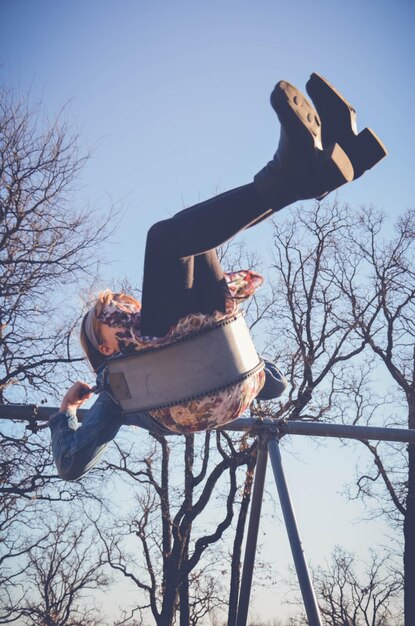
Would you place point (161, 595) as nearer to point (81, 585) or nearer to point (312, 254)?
point (81, 585)

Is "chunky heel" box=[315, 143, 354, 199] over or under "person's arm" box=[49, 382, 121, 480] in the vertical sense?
over

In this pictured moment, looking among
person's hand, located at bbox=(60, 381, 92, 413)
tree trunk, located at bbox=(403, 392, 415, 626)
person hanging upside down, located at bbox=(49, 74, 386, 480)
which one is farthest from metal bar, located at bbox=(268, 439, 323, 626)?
tree trunk, located at bbox=(403, 392, 415, 626)

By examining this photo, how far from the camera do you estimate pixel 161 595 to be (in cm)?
1074

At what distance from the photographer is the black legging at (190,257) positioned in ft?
5.44

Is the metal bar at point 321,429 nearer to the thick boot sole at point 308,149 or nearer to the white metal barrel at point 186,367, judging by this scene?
the white metal barrel at point 186,367

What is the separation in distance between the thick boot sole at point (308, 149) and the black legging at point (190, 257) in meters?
0.17

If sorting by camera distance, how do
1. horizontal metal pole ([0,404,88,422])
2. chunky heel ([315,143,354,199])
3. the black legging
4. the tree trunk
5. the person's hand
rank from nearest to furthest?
1. chunky heel ([315,143,354,199])
2. the black legging
3. the person's hand
4. horizontal metal pole ([0,404,88,422])
5. the tree trunk

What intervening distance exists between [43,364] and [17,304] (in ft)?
3.64

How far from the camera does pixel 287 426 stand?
2.80 meters

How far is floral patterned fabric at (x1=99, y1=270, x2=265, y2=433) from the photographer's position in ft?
6.26

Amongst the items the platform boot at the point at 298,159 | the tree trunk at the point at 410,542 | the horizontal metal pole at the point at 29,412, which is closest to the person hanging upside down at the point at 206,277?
the platform boot at the point at 298,159

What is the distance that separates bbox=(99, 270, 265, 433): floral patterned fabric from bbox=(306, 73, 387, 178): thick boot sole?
0.60 meters

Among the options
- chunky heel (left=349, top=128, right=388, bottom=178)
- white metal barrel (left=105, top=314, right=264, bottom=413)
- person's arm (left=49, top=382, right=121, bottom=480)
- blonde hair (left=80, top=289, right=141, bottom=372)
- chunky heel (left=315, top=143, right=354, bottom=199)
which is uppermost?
chunky heel (left=349, top=128, right=388, bottom=178)

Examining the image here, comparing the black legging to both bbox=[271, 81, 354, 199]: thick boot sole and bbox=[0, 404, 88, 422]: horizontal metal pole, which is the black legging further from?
bbox=[0, 404, 88, 422]: horizontal metal pole
